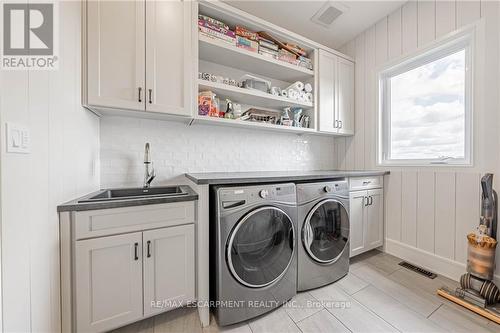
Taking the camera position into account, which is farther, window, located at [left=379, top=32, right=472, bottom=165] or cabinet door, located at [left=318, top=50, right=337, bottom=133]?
cabinet door, located at [left=318, top=50, right=337, bottom=133]

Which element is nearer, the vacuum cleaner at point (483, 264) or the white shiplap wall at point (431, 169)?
the vacuum cleaner at point (483, 264)

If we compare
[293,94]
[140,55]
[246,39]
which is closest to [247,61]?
[246,39]

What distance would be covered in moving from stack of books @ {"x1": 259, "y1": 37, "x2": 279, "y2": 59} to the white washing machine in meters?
1.37

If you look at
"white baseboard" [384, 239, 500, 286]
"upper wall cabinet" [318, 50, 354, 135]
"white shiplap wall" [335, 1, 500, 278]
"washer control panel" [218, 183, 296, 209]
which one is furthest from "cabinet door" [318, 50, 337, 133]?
"white baseboard" [384, 239, 500, 286]

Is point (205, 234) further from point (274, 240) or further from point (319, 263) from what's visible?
point (319, 263)

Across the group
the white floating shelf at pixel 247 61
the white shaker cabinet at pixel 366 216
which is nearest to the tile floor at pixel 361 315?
the white shaker cabinet at pixel 366 216

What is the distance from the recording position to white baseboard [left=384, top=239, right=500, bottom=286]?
5.49 feet

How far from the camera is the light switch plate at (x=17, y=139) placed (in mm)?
701

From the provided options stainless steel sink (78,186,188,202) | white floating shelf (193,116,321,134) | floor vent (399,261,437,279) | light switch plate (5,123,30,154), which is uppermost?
white floating shelf (193,116,321,134)

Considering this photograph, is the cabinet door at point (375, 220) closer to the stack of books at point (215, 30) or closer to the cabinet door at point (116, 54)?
the stack of books at point (215, 30)

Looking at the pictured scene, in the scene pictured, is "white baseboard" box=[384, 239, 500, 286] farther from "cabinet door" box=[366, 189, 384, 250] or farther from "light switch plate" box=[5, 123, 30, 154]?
"light switch plate" box=[5, 123, 30, 154]

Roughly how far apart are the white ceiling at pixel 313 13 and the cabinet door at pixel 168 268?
2.19 metres

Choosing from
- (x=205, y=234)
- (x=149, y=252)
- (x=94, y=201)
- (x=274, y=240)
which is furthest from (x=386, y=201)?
(x=94, y=201)

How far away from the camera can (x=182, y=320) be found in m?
1.30
